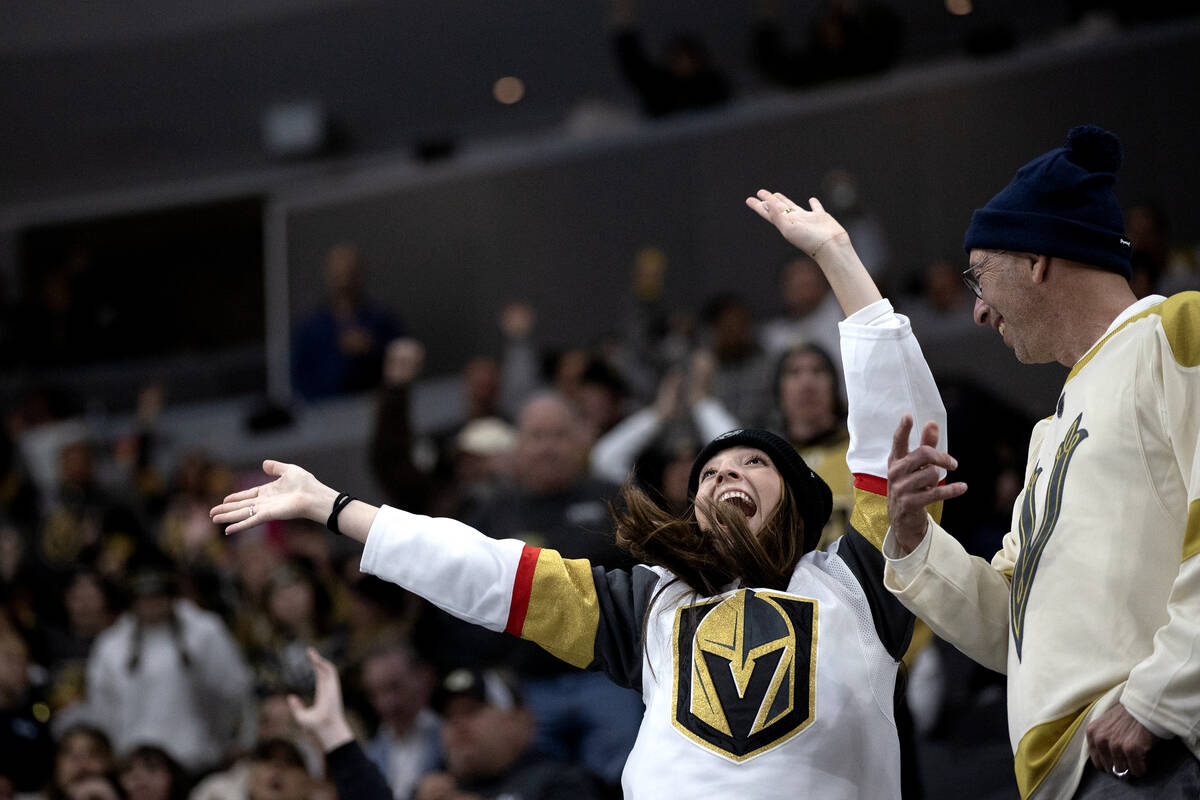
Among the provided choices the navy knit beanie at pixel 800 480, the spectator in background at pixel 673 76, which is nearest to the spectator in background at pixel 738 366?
the spectator in background at pixel 673 76

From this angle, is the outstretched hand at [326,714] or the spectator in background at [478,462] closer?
the outstretched hand at [326,714]

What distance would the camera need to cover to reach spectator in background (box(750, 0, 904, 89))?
361 inches

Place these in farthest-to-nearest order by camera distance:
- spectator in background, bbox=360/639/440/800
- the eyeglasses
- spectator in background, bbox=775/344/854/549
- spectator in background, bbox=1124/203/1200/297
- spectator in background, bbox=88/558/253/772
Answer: spectator in background, bbox=1124/203/1200/297
spectator in background, bbox=88/558/253/772
spectator in background, bbox=360/639/440/800
spectator in background, bbox=775/344/854/549
the eyeglasses

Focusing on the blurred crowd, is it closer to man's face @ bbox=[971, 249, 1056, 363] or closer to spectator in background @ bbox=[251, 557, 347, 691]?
spectator in background @ bbox=[251, 557, 347, 691]

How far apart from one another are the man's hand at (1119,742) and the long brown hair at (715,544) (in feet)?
2.27

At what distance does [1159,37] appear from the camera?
870cm

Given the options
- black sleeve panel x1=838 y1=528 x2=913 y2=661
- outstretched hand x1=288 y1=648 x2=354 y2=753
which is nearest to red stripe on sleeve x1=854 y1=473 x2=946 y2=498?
black sleeve panel x1=838 y1=528 x2=913 y2=661

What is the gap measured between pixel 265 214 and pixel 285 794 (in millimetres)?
8296

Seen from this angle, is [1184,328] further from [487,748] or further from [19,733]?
[19,733]

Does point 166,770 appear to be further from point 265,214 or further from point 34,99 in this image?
point 34,99

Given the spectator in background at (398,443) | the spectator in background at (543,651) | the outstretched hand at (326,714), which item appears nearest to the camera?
the outstretched hand at (326,714)

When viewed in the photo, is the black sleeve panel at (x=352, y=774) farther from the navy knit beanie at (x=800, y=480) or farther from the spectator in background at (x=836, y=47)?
the spectator in background at (x=836, y=47)

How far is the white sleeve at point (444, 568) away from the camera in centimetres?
264

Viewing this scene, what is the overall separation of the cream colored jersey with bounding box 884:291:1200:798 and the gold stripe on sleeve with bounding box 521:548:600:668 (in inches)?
30.6
